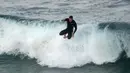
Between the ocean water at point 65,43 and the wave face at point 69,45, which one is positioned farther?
the wave face at point 69,45

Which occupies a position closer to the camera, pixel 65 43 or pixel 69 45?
pixel 69 45

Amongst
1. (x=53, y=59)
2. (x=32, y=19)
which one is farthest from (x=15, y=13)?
(x=53, y=59)

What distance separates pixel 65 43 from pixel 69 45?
0.99 feet

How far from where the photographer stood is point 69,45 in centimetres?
2044

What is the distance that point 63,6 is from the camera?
30.0 metres

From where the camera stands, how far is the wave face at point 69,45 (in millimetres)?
19625

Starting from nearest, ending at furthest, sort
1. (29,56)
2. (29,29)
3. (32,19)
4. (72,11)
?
1. (29,56)
2. (29,29)
3. (32,19)
4. (72,11)

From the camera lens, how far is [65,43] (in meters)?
20.6

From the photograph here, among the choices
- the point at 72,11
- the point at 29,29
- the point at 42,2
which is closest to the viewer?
the point at 29,29

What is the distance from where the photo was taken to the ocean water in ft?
63.4

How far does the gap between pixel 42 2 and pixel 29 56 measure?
12.0m

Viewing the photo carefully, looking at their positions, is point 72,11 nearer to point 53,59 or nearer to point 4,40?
point 4,40

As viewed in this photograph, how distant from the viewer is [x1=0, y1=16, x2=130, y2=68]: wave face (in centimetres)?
1962

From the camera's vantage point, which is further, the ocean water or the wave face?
the wave face
